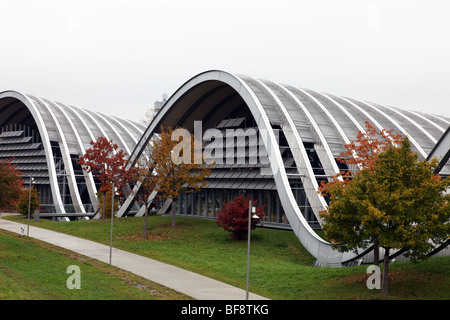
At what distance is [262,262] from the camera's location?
25719 millimetres

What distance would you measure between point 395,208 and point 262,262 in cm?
1014

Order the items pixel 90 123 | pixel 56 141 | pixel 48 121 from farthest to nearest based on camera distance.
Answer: pixel 90 123 < pixel 48 121 < pixel 56 141

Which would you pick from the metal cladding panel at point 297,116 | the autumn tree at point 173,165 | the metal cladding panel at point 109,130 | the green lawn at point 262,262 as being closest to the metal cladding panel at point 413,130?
the metal cladding panel at point 297,116

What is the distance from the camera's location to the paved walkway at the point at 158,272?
59.1 feet

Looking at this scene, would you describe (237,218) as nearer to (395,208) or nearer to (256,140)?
(256,140)

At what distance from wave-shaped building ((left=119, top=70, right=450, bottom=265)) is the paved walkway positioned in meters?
8.35

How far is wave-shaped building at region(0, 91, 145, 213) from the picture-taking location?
174 ft

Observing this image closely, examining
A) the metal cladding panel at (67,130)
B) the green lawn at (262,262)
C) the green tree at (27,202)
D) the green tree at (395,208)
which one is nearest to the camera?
the green tree at (395,208)

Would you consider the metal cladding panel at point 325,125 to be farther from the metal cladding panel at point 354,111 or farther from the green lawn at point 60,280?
the green lawn at point 60,280

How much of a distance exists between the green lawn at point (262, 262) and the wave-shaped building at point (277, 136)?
240cm

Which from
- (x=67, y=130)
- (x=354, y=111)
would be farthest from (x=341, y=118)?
(x=67, y=130)

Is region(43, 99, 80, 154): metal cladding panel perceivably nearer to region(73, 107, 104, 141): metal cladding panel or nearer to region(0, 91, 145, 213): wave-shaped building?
region(0, 91, 145, 213): wave-shaped building

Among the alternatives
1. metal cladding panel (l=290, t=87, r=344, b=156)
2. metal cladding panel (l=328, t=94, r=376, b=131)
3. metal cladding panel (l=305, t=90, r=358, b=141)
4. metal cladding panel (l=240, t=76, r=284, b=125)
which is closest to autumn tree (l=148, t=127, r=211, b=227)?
metal cladding panel (l=240, t=76, r=284, b=125)
